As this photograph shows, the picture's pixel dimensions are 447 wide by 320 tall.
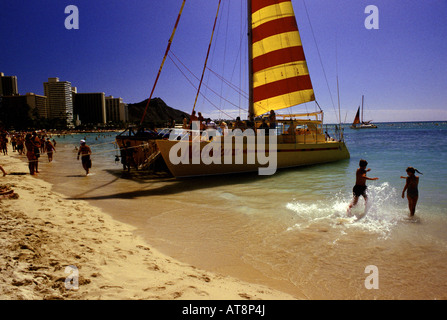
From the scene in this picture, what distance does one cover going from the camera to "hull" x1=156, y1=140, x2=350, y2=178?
12.5 m

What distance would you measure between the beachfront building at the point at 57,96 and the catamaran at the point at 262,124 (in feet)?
683

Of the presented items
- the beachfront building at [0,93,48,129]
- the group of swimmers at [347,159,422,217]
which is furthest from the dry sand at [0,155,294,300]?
the beachfront building at [0,93,48,129]

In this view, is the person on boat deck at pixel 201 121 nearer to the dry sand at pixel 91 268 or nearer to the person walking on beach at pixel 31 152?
the person walking on beach at pixel 31 152

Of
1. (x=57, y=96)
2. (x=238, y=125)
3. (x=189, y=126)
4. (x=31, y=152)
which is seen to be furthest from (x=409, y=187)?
(x=57, y=96)

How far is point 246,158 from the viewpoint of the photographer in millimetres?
13758

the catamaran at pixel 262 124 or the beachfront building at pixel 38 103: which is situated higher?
the beachfront building at pixel 38 103

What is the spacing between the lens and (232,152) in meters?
13.4

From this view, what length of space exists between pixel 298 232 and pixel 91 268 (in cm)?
436

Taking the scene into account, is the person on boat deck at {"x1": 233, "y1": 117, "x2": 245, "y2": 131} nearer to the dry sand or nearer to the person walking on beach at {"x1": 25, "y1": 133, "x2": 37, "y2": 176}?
the dry sand

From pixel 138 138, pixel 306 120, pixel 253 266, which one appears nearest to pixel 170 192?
pixel 138 138

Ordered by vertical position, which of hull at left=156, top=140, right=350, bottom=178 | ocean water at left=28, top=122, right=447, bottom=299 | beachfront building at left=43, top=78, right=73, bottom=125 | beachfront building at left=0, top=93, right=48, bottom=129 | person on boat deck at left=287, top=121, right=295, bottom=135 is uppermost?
beachfront building at left=43, top=78, right=73, bottom=125

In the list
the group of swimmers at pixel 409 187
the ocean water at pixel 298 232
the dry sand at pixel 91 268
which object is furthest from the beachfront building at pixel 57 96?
the group of swimmers at pixel 409 187

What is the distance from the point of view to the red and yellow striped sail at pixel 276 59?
15453 mm

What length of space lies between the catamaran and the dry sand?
7.38 meters
